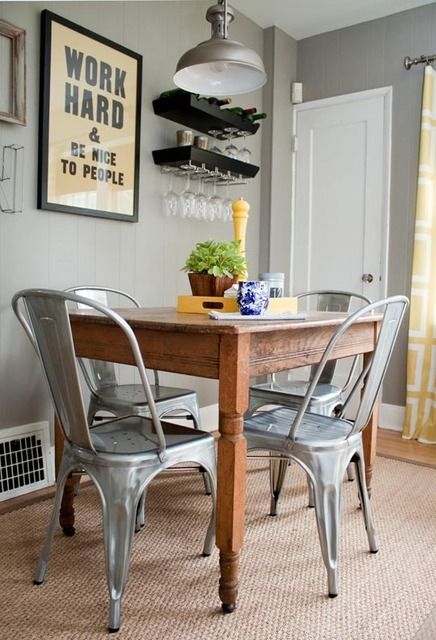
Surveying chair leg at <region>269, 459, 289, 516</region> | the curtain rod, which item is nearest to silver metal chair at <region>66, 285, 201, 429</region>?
chair leg at <region>269, 459, 289, 516</region>

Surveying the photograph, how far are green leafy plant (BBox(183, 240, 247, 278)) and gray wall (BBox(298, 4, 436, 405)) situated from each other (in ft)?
6.44

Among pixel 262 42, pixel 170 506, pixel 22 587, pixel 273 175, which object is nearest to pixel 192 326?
pixel 22 587

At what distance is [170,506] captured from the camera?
7.11ft

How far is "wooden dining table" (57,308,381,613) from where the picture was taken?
138 cm

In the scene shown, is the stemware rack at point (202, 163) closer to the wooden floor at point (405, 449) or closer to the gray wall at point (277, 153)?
the gray wall at point (277, 153)

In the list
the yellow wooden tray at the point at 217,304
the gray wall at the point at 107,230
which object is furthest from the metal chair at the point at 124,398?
the yellow wooden tray at the point at 217,304

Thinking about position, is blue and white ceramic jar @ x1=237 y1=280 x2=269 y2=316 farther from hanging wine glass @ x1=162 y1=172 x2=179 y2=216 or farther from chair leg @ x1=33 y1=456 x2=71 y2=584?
hanging wine glass @ x1=162 y1=172 x2=179 y2=216

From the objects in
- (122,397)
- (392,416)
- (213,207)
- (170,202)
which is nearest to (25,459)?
(122,397)

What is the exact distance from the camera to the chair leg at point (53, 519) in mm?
1526

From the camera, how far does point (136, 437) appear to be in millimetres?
1570

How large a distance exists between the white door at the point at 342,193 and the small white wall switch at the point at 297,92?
0.19ft

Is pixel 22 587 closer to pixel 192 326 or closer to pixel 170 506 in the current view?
pixel 170 506

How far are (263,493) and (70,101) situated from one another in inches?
75.8

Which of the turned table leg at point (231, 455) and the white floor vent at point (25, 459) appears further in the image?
the white floor vent at point (25, 459)
